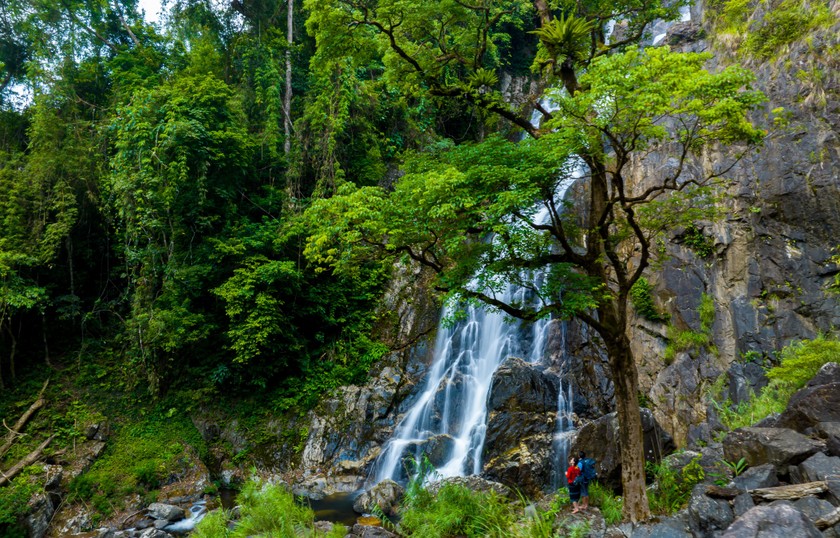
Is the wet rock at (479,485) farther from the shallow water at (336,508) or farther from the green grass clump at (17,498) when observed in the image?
the green grass clump at (17,498)

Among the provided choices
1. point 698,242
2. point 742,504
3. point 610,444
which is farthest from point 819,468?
point 698,242

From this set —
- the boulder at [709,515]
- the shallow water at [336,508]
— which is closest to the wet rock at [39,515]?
Answer: the shallow water at [336,508]

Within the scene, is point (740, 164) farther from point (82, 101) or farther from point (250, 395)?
point (82, 101)

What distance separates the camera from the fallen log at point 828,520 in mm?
3912

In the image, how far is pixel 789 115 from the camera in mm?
9984

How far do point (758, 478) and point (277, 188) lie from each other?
15.1 meters

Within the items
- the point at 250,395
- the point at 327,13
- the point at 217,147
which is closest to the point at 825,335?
the point at 327,13

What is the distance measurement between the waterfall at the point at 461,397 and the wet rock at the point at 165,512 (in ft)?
14.6

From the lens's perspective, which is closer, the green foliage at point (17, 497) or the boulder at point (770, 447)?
the boulder at point (770, 447)

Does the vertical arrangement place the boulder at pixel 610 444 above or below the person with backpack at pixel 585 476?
above

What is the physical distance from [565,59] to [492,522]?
6.94 m

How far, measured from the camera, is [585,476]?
7262 millimetres

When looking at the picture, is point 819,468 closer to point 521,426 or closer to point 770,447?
point 770,447

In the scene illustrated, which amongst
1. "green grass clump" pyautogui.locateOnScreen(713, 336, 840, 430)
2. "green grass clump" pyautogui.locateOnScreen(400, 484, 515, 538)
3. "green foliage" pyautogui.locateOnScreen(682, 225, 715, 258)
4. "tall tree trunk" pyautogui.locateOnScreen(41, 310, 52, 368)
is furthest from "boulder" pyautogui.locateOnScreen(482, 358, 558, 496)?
"tall tree trunk" pyautogui.locateOnScreen(41, 310, 52, 368)
